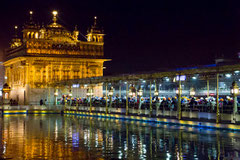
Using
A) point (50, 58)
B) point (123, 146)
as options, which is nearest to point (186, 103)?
point (123, 146)

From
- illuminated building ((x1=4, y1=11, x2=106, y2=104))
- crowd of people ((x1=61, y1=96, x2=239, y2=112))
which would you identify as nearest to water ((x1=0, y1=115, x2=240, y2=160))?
crowd of people ((x1=61, y1=96, x2=239, y2=112))

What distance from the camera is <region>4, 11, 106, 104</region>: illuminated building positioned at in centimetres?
6338

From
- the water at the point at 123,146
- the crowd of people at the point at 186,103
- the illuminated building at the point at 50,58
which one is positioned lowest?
the water at the point at 123,146

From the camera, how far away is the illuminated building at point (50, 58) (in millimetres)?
63375

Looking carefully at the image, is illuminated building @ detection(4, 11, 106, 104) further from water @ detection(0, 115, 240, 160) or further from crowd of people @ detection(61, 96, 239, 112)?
water @ detection(0, 115, 240, 160)

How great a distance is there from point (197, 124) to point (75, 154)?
1414 centimetres

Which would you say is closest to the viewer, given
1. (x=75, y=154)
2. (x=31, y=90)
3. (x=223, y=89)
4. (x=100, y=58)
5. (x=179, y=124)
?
(x=75, y=154)

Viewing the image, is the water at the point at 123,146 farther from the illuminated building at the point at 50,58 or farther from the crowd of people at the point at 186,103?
the illuminated building at the point at 50,58

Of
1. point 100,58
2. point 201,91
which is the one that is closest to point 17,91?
point 100,58

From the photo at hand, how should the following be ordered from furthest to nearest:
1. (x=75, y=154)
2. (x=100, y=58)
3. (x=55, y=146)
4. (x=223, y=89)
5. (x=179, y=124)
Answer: (x=100, y=58)
(x=223, y=89)
(x=179, y=124)
(x=55, y=146)
(x=75, y=154)

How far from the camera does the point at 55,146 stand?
736 inches

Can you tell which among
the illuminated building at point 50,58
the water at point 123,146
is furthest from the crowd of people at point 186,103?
the illuminated building at point 50,58

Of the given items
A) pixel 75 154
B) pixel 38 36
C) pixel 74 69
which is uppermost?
pixel 38 36

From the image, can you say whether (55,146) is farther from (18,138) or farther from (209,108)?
(209,108)
